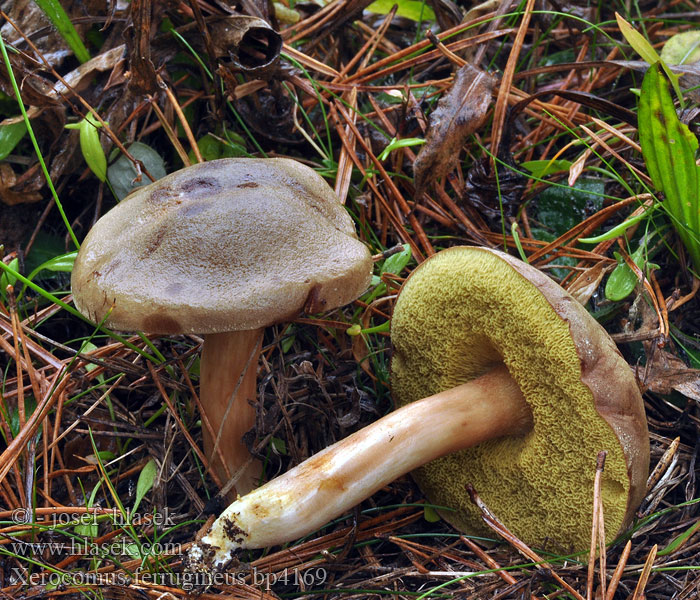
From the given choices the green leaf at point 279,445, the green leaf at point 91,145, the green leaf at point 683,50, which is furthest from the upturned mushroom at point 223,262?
the green leaf at point 683,50

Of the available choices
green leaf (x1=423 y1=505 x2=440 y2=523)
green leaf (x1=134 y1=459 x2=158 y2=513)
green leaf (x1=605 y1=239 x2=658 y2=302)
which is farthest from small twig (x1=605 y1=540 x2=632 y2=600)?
green leaf (x1=134 y1=459 x2=158 y2=513)

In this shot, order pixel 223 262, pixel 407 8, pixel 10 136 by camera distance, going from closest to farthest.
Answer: pixel 223 262
pixel 10 136
pixel 407 8

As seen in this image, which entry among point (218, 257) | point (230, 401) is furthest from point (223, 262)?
point (230, 401)

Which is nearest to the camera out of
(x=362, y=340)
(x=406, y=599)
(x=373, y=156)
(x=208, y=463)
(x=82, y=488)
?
(x=406, y=599)

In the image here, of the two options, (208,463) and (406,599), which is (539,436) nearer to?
(406,599)

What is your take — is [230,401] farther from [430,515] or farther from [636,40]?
[636,40]

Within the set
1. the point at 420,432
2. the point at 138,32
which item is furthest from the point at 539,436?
the point at 138,32
